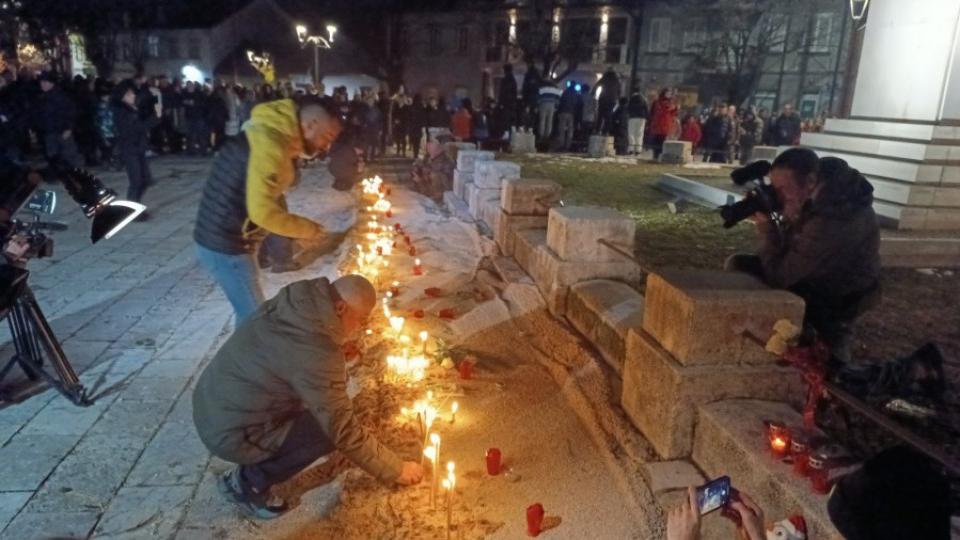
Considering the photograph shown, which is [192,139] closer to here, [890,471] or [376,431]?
[376,431]

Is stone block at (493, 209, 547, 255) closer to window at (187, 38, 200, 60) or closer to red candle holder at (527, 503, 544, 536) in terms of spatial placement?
red candle holder at (527, 503, 544, 536)

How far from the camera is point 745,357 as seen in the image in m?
3.74

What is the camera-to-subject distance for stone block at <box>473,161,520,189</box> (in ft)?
30.5

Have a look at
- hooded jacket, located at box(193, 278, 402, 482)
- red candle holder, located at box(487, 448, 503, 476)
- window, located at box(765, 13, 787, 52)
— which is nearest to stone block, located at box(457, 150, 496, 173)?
red candle holder, located at box(487, 448, 503, 476)

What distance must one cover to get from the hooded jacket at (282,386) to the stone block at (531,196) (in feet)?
15.2

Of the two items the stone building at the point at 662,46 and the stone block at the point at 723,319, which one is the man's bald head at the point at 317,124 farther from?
the stone building at the point at 662,46

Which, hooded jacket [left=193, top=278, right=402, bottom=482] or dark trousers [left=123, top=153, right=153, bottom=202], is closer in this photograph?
hooded jacket [left=193, top=278, right=402, bottom=482]

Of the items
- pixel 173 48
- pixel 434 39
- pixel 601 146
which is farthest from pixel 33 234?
pixel 173 48

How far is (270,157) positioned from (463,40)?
4772 cm

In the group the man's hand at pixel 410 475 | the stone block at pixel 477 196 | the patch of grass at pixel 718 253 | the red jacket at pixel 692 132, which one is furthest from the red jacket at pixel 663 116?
the man's hand at pixel 410 475

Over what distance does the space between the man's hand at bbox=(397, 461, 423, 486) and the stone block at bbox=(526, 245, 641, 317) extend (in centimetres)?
278

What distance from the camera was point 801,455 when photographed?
118 inches

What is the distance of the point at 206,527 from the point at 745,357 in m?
2.86

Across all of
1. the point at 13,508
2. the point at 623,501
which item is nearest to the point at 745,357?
the point at 623,501
